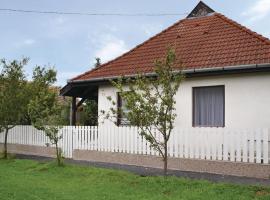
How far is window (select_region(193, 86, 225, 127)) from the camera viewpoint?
47.5 feet

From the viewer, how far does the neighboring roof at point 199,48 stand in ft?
47.4

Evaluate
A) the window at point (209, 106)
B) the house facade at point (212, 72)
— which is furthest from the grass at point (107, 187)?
the window at point (209, 106)

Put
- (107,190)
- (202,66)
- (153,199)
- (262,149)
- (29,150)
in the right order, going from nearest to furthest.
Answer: (153,199) → (107,190) → (262,149) → (202,66) → (29,150)

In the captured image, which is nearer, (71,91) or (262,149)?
(262,149)

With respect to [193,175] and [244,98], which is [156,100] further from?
[244,98]

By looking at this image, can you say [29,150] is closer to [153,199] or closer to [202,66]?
[202,66]

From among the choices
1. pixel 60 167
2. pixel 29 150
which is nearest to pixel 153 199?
pixel 60 167

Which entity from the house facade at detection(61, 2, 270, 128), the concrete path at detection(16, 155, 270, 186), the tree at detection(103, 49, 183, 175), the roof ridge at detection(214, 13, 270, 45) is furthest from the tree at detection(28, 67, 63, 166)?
the roof ridge at detection(214, 13, 270, 45)

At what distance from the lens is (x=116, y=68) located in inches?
701

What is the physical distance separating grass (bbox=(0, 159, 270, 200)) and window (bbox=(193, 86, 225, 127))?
425cm

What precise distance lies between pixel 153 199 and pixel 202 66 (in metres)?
6.75

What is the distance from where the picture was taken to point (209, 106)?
48.4 ft

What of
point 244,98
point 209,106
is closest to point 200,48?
point 209,106

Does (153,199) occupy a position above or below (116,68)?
below
